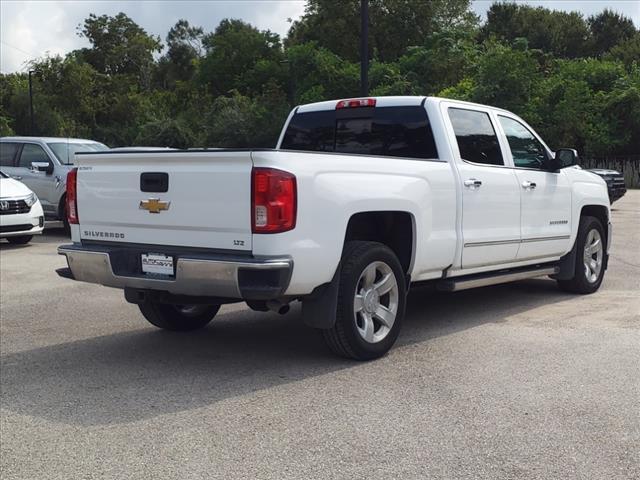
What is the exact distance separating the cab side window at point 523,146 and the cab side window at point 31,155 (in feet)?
35.3

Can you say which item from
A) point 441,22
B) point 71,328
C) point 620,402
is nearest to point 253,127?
point 441,22

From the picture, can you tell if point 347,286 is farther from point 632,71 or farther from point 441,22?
point 441,22

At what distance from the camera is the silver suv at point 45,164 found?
1548 centimetres

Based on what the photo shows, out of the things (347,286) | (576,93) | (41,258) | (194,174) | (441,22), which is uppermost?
(441,22)

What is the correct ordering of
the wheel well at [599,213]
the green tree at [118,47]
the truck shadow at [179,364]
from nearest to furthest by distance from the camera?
the truck shadow at [179,364], the wheel well at [599,213], the green tree at [118,47]

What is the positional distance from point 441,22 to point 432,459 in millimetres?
51191

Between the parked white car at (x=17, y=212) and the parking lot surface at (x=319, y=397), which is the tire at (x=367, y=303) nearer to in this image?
the parking lot surface at (x=319, y=397)

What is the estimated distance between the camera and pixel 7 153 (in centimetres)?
1627

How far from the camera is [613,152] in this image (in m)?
32.2

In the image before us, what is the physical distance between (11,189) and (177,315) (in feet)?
26.5

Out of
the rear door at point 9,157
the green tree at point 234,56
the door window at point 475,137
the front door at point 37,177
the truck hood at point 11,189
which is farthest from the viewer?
the green tree at point 234,56

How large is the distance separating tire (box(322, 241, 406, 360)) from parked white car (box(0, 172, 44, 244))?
30.8ft

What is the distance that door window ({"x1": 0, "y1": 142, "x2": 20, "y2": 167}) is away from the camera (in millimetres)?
16141

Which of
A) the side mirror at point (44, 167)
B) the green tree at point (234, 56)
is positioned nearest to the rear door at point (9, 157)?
the side mirror at point (44, 167)
